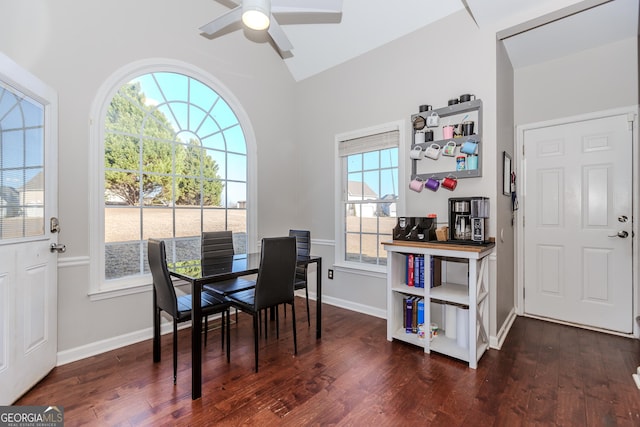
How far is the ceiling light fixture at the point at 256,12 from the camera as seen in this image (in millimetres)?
1967

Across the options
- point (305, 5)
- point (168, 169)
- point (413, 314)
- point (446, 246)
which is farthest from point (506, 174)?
point (168, 169)

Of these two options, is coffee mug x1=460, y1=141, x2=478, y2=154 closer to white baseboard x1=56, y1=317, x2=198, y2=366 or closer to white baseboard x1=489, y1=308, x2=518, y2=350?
white baseboard x1=489, y1=308, x2=518, y2=350

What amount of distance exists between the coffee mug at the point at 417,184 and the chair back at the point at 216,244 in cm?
197

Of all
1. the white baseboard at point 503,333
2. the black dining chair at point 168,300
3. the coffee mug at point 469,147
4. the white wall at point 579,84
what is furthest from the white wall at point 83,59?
the white wall at point 579,84

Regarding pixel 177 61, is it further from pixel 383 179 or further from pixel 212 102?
pixel 383 179

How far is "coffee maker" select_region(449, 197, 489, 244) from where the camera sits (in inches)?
95.9

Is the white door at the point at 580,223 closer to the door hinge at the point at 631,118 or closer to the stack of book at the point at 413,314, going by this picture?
the door hinge at the point at 631,118

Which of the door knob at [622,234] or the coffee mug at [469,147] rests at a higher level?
the coffee mug at [469,147]

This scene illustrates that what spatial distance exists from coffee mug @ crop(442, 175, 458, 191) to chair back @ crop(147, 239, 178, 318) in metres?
2.41

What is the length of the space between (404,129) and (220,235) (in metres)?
2.24

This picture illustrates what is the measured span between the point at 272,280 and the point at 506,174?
96.2 inches

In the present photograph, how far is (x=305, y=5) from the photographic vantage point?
90.4 inches

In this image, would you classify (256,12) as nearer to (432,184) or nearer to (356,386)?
(432,184)

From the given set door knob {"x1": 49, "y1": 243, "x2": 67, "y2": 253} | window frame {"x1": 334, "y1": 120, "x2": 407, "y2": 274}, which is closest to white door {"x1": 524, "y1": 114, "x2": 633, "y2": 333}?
window frame {"x1": 334, "y1": 120, "x2": 407, "y2": 274}
